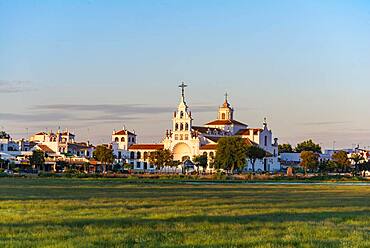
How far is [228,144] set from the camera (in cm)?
15338

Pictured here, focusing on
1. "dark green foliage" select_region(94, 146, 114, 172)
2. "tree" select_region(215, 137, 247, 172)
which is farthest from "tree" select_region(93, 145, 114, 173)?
"tree" select_region(215, 137, 247, 172)

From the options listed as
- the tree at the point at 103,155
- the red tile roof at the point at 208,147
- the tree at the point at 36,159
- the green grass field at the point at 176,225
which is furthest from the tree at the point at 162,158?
the green grass field at the point at 176,225

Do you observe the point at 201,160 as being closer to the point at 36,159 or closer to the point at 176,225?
the point at 36,159

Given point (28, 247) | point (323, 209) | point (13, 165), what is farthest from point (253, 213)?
point (13, 165)

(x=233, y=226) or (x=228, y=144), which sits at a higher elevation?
(x=228, y=144)

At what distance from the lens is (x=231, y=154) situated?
152625mm

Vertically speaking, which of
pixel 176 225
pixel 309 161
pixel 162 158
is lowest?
pixel 176 225

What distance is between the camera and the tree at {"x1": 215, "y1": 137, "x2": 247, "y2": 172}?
500 ft

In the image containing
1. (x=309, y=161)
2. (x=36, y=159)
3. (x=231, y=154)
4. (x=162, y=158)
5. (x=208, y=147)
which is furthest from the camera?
(x=208, y=147)

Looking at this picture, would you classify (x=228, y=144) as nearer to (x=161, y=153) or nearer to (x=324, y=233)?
(x=161, y=153)

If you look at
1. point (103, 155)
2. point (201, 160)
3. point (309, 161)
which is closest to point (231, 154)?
point (201, 160)

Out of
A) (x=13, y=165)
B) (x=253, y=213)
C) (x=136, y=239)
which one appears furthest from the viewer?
(x=13, y=165)

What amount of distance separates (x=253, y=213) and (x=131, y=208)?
5.63 meters

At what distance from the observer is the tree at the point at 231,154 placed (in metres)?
152
